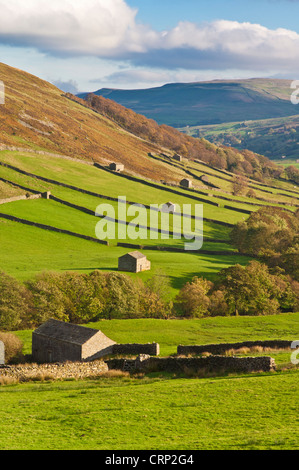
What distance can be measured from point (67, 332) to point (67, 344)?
124 centimetres

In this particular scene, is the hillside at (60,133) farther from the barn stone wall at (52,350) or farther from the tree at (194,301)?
the barn stone wall at (52,350)

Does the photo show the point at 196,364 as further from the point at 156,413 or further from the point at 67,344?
the point at 67,344

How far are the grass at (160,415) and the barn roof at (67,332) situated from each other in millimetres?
11400

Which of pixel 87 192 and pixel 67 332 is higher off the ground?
pixel 87 192

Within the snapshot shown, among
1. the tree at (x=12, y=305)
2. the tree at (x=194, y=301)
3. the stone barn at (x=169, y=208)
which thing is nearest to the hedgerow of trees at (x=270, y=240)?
the tree at (x=194, y=301)

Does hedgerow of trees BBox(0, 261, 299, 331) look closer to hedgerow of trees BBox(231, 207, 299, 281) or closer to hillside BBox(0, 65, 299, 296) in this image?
hillside BBox(0, 65, 299, 296)

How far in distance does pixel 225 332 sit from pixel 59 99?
167514 millimetres

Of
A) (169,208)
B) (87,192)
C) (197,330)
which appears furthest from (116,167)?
(197,330)

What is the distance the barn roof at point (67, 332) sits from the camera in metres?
40.5

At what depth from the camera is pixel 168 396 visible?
24.6 m

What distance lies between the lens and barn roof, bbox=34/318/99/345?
40.5m

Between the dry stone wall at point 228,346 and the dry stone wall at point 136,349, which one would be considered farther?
the dry stone wall at point 136,349

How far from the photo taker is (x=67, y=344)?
1609 inches

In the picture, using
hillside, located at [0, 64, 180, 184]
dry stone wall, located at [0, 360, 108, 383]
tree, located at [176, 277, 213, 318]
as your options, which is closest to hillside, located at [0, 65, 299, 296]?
hillside, located at [0, 64, 180, 184]
